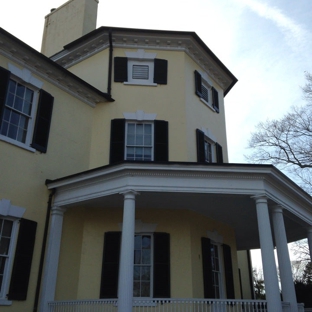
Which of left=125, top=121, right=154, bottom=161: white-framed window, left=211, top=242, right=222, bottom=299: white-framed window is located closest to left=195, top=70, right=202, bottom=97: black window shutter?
left=125, top=121, right=154, bottom=161: white-framed window

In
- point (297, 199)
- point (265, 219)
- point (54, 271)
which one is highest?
point (297, 199)

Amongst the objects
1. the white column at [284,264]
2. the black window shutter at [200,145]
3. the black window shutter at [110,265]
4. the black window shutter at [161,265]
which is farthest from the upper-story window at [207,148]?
the black window shutter at [110,265]

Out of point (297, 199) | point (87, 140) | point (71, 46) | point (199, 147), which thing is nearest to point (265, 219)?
point (297, 199)

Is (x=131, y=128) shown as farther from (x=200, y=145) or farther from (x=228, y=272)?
(x=228, y=272)

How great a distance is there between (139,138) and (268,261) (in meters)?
5.98

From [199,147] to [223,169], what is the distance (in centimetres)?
380

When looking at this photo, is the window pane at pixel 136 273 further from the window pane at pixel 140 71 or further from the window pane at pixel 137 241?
the window pane at pixel 140 71

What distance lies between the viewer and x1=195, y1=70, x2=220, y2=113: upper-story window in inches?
547

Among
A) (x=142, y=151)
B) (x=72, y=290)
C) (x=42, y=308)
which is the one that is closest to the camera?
(x=42, y=308)

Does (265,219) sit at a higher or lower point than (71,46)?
lower

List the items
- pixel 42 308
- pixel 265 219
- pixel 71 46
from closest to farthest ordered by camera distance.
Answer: pixel 265 219 < pixel 42 308 < pixel 71 46

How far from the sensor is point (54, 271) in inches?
383

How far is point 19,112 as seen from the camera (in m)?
10.2

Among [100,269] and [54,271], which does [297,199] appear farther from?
[54,271]
